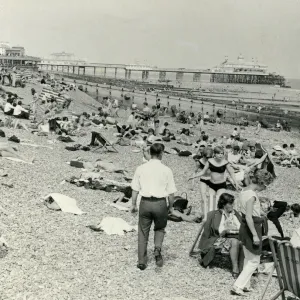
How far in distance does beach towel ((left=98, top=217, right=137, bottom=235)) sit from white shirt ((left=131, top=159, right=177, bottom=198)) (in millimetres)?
1531

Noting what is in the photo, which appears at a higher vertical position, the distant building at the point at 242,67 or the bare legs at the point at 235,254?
the distant building at the point at 242,67

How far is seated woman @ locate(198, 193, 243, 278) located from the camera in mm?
5527

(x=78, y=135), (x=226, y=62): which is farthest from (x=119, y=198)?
(x=226, y=62)

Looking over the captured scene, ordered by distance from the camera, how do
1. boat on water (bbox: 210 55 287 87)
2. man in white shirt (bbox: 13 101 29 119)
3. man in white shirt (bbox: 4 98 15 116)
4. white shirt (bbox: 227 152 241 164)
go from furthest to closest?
boat on water (bbox: 210 55 287 87), man in white shirt (bbox: 13 101 29 119), man in white shirt (bbox: 4 98 15 116), white shirt (bbox: 227 152 241 164)

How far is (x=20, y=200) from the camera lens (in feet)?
23.5

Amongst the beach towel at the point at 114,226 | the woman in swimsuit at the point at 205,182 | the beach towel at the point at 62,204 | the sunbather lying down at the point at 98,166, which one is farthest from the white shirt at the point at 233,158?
the beach towel at the point at 114,226

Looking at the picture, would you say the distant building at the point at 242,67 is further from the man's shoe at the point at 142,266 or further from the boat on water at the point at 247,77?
the man's shoe at the point at 142,266

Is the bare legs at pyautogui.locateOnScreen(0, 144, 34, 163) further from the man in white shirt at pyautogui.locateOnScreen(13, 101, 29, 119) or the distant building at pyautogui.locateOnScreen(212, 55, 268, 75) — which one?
the distant building at pyautogui.locateOnScreen(212, 55, 268, 75)

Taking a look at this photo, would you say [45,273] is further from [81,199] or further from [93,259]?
[81,199]

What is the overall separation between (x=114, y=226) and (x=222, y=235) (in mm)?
1593

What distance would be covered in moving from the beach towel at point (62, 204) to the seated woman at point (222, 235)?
7.23 ft

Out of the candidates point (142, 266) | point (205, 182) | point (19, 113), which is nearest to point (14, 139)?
point (19, 113)

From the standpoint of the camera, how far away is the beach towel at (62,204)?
7072mm

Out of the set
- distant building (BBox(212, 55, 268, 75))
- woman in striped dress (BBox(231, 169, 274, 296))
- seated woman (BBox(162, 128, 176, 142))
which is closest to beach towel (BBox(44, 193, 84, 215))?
woman in striped dress (BBox(231, 169, 274, 296))
